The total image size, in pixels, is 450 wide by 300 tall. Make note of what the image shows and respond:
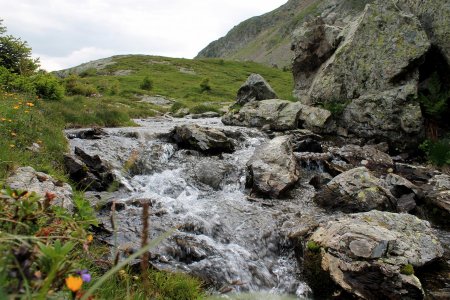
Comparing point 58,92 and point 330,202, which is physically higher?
point 58,92

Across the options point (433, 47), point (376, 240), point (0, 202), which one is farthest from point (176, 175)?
point (433, 47)

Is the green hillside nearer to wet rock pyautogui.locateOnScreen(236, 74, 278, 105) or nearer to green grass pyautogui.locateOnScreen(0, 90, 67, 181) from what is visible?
wet rock pyautogui.locateOnScreen(236, 74, 278, 105)

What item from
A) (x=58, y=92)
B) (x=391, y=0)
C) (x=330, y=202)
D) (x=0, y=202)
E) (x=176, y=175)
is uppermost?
(x=391, y=0)

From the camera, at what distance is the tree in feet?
61.7

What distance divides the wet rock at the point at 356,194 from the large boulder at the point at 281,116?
7.84 m

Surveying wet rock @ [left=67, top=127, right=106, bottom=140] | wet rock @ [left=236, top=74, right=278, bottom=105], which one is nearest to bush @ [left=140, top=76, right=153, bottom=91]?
Answer: wet rock @ [left=236, top=74, right=278, bottom=105]

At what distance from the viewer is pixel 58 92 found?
19.5m

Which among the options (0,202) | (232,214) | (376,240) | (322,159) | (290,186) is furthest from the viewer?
(322,159)

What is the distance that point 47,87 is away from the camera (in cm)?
1902

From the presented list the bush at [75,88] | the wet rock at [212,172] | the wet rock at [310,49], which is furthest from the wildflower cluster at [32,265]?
the bush at [75,88]

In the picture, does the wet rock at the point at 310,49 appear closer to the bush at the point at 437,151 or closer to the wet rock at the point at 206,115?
the wet rock at the point at 206,115

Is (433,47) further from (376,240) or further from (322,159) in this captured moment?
(376,240)

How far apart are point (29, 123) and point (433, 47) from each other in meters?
17.3

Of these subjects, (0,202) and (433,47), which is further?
(433,47)
